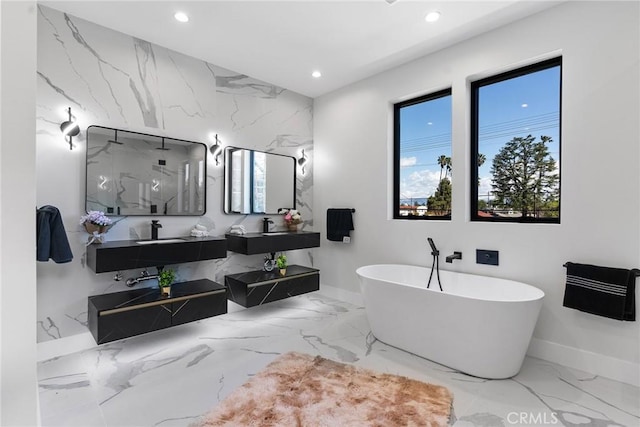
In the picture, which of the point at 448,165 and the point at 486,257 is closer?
the point at 486,257

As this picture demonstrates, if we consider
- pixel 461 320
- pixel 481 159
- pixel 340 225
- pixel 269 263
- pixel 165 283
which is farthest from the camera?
pixel 340 225

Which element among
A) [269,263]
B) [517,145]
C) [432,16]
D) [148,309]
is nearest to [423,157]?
[517,145]

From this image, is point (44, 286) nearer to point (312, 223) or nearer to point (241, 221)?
point (241, 221)

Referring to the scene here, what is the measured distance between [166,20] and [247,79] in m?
1.17

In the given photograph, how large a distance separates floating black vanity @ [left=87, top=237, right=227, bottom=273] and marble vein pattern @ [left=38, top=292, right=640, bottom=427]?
2.40 feet

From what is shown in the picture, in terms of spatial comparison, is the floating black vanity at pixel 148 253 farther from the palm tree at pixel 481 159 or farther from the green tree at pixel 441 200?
the palm tree at pixel 481 159

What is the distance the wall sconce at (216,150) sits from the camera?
3481mm

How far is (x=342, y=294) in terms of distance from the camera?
4.14 meters

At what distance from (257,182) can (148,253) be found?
1562mm

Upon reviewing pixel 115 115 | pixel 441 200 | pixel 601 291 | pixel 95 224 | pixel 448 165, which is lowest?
pixel 601 291

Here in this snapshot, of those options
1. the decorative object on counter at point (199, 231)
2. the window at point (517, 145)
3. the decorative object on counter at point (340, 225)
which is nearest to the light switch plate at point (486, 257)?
the window at point (517, 145)

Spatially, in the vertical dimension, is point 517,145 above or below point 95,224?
above

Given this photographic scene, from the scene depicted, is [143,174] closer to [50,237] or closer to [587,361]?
[50,237]

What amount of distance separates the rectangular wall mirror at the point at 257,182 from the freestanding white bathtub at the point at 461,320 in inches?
66.8
